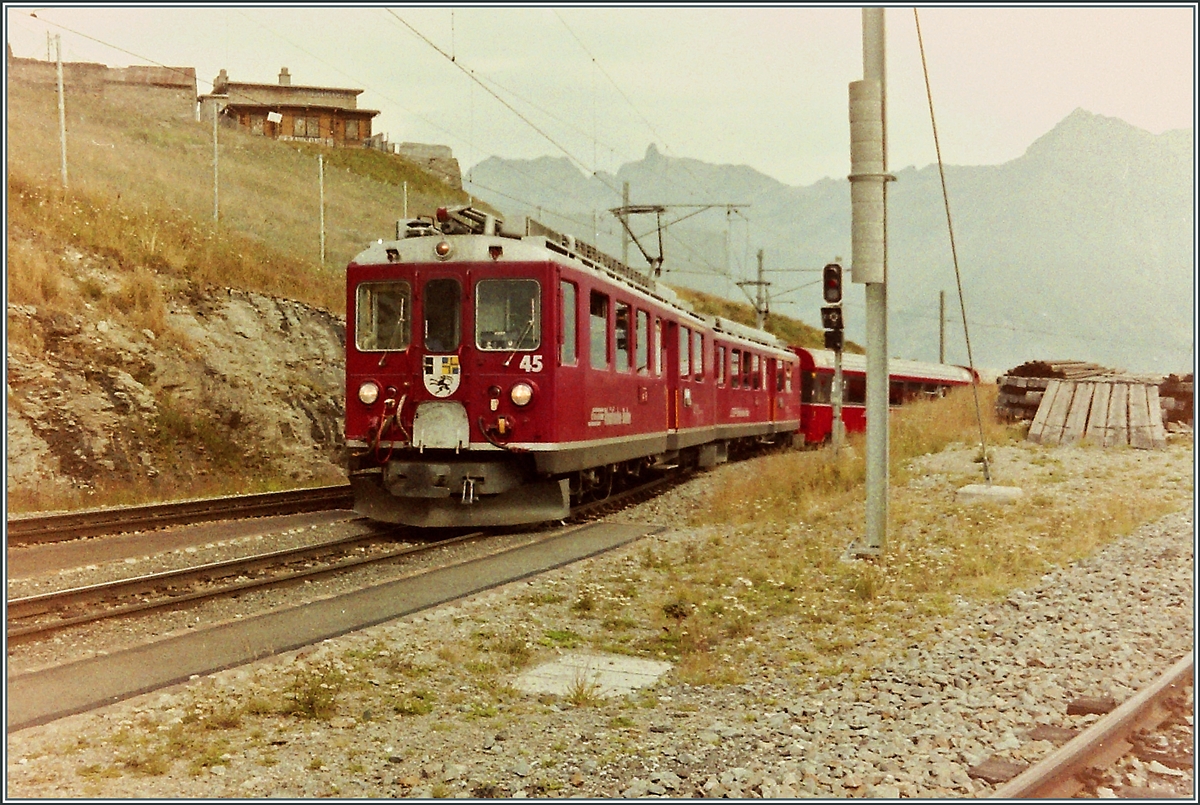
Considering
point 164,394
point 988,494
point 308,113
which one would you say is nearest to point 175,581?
point 164,394

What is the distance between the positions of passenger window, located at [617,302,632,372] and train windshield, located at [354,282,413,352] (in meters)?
3.36

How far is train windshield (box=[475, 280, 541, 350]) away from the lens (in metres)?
12.8

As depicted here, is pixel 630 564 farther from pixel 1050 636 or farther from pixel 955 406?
pixel 955 406

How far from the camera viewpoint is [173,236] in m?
21.6

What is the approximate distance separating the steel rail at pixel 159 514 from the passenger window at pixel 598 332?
14.8 feet

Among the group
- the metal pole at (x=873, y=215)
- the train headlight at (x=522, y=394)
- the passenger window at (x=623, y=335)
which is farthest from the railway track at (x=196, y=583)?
the metal pole at (x=873, y=215)

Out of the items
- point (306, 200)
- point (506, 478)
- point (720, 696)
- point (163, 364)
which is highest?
point (306, 200)

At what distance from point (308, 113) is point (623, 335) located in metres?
48.3

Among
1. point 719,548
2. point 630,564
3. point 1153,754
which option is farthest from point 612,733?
point 719,548

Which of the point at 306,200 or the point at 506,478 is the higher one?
Answer: the point at 306,200

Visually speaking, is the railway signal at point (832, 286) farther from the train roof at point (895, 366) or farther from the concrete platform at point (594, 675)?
the train roof at point (895, 366)

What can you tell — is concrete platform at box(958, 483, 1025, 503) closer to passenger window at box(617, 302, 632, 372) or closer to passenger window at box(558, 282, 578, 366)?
passenger window at box(617, 302, 632, 372)

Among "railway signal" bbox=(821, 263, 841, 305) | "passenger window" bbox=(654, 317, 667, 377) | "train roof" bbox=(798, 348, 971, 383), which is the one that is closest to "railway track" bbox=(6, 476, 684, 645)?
"railway signal" bbox=(821, 263, 841, 305)

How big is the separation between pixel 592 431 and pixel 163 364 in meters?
8.37
